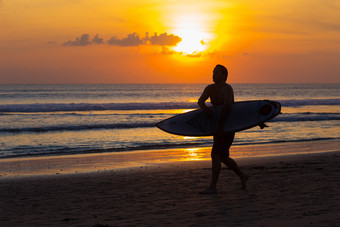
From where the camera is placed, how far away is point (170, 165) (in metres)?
9.64

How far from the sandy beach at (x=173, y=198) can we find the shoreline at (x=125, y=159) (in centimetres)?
62

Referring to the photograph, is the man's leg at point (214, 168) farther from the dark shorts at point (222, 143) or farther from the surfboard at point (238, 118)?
the surfboard at point (238, 118)

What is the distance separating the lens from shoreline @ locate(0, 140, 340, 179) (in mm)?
9430

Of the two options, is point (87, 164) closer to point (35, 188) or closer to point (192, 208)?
point (35, 188)

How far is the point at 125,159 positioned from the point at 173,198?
17.7 ft

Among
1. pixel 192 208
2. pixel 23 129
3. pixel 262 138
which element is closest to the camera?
pixel 192 208

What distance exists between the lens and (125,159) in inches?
437

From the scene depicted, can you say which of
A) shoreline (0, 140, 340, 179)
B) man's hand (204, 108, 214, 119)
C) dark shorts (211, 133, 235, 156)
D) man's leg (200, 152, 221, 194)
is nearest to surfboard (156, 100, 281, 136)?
dark shorts (211, 133, 235, 156)

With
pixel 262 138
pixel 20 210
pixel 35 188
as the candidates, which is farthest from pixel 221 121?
pixel 262 138

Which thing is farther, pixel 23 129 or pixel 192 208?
pixel 23 129

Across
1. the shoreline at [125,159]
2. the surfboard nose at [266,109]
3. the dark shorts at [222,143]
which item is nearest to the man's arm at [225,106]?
the dark shorts at [222,143]

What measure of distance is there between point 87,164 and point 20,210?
15.6ft

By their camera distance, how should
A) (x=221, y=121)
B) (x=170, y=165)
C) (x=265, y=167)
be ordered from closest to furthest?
(x=221, y=121)
(x=265, y=167)
(x=170, y=165)

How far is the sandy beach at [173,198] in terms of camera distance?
186 inches
